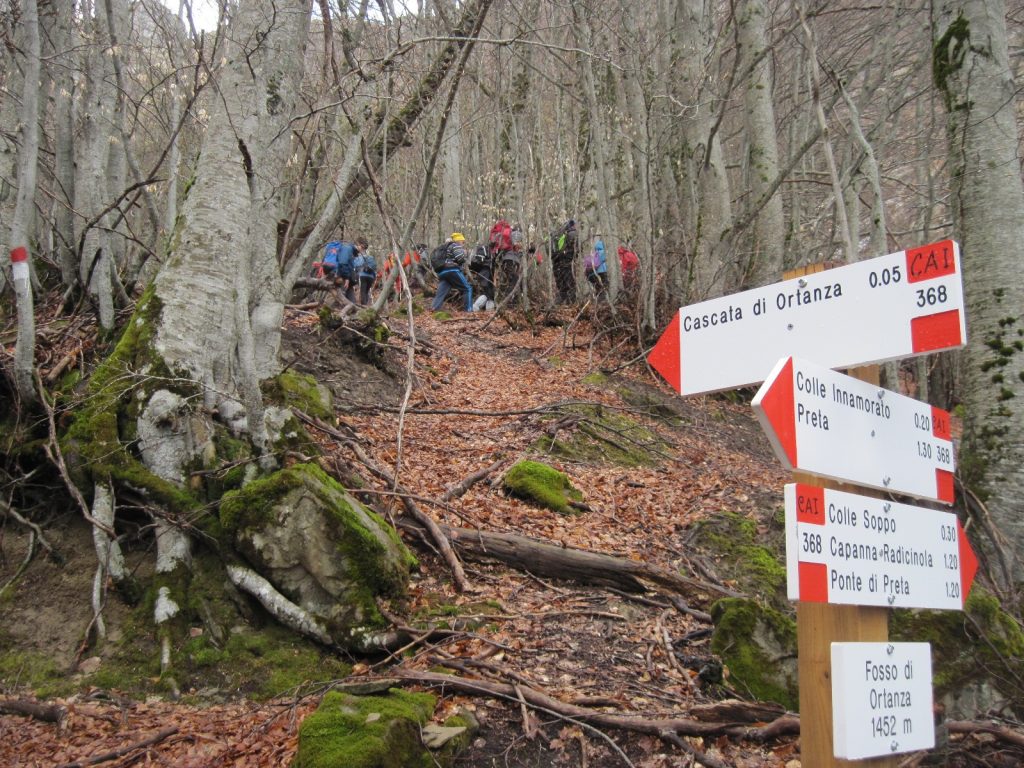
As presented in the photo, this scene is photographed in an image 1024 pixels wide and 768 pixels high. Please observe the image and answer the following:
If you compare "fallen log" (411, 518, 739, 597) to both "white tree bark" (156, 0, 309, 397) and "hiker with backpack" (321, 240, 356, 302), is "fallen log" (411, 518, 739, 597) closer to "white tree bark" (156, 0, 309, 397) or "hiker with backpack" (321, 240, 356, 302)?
"white tree bark" (156, 0, 309, 397)

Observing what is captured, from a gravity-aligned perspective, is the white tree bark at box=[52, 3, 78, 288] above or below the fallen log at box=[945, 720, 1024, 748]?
above

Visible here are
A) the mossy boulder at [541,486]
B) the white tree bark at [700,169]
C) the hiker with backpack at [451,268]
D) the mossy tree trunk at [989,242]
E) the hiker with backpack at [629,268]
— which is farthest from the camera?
the hiker with backpack at [451,268]

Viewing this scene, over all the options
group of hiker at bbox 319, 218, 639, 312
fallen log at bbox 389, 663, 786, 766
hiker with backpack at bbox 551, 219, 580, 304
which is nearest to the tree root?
fallen log at bbox 389, 663, 786, 766

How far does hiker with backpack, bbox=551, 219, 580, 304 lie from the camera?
14070 mm

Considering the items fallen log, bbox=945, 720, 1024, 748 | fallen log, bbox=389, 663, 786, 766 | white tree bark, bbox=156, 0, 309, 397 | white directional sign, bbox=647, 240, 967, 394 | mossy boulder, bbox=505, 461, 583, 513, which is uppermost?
white tree bark, bbox=156, 0, 309, 397

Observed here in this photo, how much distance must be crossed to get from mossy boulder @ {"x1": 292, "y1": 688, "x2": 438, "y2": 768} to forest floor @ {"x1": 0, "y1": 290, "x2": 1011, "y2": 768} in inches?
9.8

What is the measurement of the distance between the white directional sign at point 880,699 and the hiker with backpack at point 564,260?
1199 cm

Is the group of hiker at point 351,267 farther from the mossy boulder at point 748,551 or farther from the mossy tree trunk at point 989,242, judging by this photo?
the mossy tree trunk at point 989,242

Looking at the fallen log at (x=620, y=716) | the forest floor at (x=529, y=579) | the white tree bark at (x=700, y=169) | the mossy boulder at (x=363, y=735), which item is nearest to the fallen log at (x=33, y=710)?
the forest floor at (x=529, y=579)

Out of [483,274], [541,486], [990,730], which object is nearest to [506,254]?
[483,274]

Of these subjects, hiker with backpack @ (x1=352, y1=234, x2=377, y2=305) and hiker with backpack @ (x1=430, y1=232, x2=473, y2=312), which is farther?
hiker with backpack @ (x1=352, y1=234, x2=377, y2=305)

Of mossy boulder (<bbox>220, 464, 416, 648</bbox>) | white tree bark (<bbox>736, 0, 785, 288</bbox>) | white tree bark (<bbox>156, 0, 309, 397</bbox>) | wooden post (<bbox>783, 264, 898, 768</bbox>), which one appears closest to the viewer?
wooden post (<bbox>783, 264, 898, 768</bbox>)

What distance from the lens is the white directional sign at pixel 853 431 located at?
2.04 m

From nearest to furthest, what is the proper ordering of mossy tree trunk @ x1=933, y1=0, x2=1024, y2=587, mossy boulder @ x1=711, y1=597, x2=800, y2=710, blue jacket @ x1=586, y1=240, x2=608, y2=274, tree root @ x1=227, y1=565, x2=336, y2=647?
mossy boulder @ x1=711, y1=597, x2=800, y2=710 < tree root @ x1=227, y1=565, x2=336, y2=647 < mossy tree trunk @ x1=933, y1=0, x2=1024, y2=587 < blue jacket @ x1=586, y1=240, x2=608, y2=274
